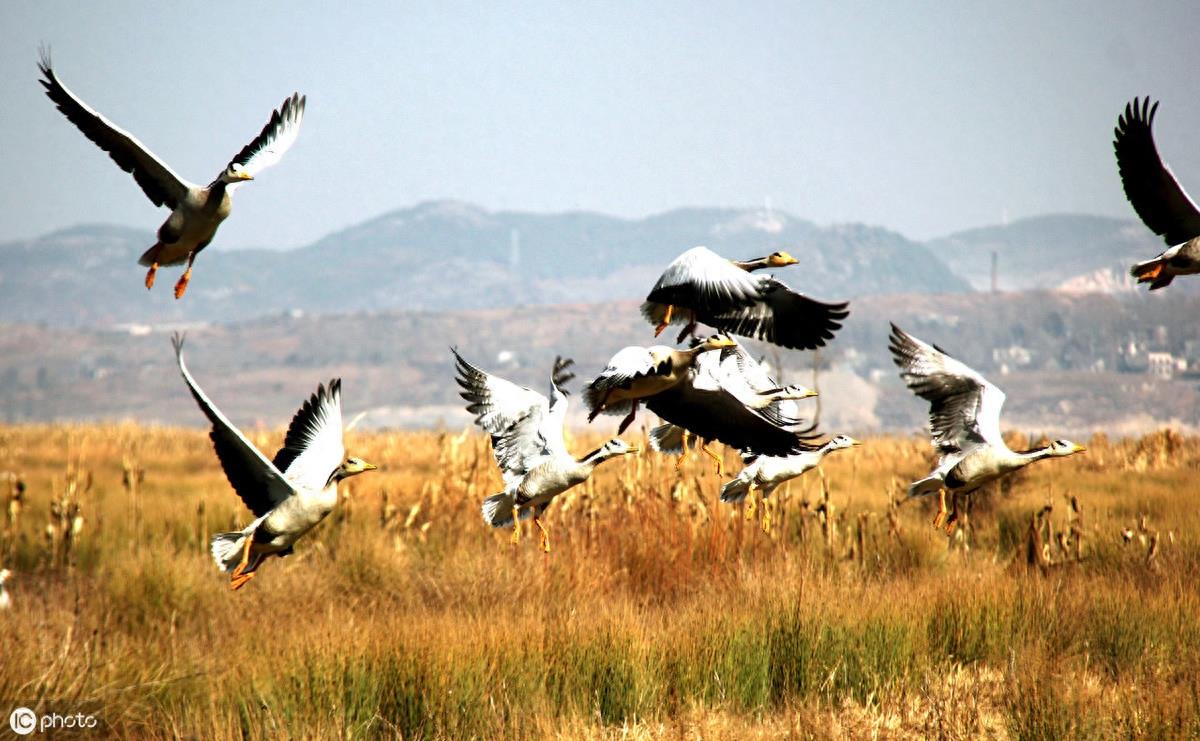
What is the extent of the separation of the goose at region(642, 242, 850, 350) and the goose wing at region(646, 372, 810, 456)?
48 cm

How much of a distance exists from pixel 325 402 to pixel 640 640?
405cm

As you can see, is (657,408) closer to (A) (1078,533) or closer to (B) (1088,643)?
(B) (1088,643)

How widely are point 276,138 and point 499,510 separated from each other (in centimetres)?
176

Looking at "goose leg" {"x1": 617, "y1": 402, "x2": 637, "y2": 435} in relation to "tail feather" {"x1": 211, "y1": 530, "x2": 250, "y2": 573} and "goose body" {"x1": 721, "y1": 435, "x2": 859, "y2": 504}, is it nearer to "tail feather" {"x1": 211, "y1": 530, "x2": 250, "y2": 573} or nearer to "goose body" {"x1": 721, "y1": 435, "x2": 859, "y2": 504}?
"goose body" {"x1": 721, "y1": 435, "x2": 859, "y2": 504}

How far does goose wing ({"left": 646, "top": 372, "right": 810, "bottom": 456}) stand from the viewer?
471 centimetres

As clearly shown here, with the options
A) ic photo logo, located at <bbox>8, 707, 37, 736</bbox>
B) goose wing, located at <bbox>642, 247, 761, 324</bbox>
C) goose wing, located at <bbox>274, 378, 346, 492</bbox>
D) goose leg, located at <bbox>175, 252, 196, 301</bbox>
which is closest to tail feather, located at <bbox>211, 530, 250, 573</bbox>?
goose wing, located at <bbox>274, 378, 346, 492</bbox>

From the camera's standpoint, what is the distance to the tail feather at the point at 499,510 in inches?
201

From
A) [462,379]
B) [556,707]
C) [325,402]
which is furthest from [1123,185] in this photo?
[556,707]

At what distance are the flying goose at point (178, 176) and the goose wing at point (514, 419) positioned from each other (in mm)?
1102

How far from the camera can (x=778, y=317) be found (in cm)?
423

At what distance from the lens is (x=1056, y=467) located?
17.5 meters

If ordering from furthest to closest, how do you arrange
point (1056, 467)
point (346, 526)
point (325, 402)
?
1. point (1056, 467)
2. point (346, 526)
3. point (325, 402)

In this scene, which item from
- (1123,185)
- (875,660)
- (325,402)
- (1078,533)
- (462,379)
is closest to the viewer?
(325,402)

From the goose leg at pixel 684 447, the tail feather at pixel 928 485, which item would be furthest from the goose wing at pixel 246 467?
the tail feather at pixel 928 485
